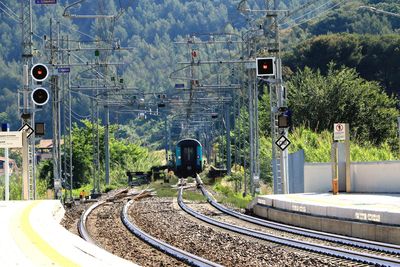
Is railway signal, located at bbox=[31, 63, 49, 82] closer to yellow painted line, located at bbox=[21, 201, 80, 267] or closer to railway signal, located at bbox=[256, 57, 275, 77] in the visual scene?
railway signal, located at bbox=[256, 57, 275, 77]

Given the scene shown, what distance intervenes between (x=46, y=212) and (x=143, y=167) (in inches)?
2820

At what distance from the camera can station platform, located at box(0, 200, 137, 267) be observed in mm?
12344

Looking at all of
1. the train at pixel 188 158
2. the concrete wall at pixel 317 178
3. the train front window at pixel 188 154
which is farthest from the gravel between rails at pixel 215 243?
the train front window at pixel 188 154

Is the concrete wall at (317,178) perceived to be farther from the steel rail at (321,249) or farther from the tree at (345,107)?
the tree at (345,107)

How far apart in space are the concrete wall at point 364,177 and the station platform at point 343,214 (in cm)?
135

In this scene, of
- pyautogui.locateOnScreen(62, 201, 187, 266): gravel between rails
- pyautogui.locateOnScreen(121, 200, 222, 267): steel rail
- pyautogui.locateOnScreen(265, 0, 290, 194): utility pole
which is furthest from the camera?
pyautogui.locateOnScreen(265, 0, 290, 194): utility pole

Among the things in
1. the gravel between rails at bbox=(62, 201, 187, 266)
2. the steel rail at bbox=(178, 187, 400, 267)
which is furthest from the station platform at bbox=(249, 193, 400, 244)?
the gravel between rails at bbox=(62, 201, 187, 266)

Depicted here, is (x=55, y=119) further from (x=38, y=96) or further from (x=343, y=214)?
(x=343, y=214)

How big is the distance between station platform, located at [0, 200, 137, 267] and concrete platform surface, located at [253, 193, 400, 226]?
6876 mm

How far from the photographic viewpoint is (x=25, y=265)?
39.5ft

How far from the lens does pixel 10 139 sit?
31.0 meters

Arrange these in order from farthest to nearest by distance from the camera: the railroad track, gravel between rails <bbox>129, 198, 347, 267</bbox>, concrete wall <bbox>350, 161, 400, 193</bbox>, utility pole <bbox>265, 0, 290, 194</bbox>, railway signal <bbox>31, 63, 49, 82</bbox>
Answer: utility pole <bbox>265, 0, 290, 194</bbox> < railway signal <bbox>31, 63, 49, 82</bbox> < concrete wall <bbox>350, 161, 400, 193</bbox> < gravel between rails <bbox>129, 198, 347, 267</bbox> < the railroad track

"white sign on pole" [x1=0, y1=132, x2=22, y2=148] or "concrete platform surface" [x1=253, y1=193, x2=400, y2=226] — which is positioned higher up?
"white sign on pole" [x1=0, y1=132, x2=22, y2=148]

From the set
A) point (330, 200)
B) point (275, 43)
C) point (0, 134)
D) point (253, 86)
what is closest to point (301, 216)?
point (330, 200)
